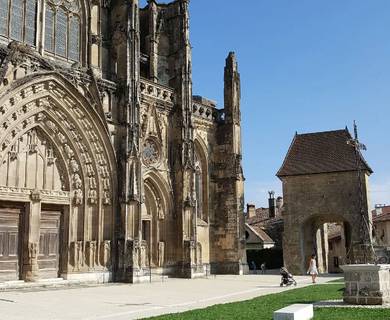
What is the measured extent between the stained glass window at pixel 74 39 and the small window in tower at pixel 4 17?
10.6 feet

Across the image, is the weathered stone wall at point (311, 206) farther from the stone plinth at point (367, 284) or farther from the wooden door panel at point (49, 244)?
the stone plinth at point (367, 284)

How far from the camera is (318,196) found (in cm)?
3234

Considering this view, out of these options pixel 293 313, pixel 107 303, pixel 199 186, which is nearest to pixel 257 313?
pixel 293 313

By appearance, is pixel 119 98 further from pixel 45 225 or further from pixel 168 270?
pixel 168 270

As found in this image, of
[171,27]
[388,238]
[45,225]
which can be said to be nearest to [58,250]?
[45,225]

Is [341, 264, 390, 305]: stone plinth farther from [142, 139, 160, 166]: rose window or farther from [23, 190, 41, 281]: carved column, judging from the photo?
[142, 139, 160, 166]: rose window

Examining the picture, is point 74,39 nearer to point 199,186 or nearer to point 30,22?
point 30,22

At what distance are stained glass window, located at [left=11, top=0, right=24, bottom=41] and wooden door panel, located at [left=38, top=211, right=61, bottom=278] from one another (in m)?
7.26

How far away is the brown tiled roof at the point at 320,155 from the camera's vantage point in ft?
107

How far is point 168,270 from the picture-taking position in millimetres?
25328

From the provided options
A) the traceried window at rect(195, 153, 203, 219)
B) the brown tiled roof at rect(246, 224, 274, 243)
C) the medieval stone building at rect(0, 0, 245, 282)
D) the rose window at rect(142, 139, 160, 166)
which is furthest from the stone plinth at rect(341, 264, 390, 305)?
the brown tiled roof at rect(246, 224, 274, 243)

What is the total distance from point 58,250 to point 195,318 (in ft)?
39.9

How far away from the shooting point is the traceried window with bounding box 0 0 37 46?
20.5 m

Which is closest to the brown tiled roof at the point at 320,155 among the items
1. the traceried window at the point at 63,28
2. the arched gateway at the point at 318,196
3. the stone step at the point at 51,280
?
the arched gateway at the point at 318,196
